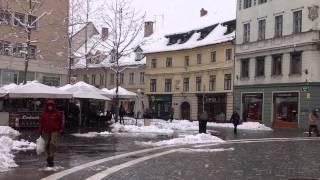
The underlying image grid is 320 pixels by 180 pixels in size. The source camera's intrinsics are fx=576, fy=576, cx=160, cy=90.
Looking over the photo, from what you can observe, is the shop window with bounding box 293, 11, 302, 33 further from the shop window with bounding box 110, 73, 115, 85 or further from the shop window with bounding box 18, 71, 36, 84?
the shop window with bounding box 110, 73, 115, 85

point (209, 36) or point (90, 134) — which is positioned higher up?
point (209, 36)

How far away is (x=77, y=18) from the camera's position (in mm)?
46188

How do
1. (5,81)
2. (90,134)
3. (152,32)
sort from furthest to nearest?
(152,32)
(5,81)
(90,134)

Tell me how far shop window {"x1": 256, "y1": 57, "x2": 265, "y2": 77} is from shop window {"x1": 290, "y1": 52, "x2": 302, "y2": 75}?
427cm

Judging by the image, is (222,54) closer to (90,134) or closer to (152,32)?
(152,32)

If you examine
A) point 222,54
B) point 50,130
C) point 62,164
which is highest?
point 222,54

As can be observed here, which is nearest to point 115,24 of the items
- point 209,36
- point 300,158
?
point 209,36

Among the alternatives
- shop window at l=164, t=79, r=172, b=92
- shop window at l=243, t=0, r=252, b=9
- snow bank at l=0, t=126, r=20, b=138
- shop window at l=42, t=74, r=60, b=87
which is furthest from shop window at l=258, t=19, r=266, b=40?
snow bank at l=0, t=126, r=20, b=138

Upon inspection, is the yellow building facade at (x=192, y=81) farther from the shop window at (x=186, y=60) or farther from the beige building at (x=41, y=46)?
the beige building at (x=41, y=46)

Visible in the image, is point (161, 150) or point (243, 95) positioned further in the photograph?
point (243, 95)

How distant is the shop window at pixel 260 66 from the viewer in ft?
175

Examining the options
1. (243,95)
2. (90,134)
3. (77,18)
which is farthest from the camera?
(243,95)

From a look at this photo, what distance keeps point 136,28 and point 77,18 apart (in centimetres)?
515

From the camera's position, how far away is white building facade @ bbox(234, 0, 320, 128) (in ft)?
155
